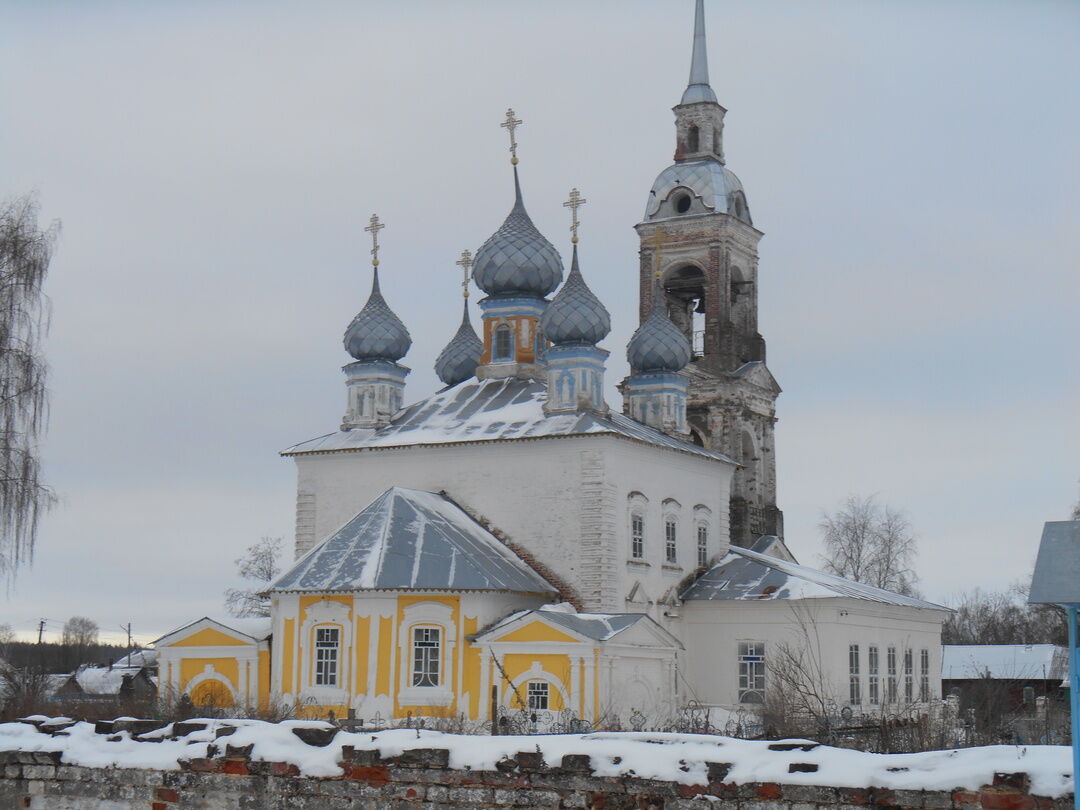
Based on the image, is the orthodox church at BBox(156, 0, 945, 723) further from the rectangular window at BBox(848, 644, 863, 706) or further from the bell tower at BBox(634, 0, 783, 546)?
the bell tower at BBox(634, 0, 783, 546)

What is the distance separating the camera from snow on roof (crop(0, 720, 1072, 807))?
7039 mm

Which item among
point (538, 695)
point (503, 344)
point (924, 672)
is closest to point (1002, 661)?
point (924, 672)

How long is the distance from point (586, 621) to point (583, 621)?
2.7 inches

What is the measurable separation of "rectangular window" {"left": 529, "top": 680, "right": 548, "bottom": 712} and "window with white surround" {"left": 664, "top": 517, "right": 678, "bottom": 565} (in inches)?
213

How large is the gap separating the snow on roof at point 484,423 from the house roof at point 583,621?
11.0ft

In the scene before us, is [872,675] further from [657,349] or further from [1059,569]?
[1059,569]

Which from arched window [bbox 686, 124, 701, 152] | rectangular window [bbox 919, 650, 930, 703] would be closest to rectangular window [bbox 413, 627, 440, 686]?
rectangular window [bbox 919, 650, 930, 703]

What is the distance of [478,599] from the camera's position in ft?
79.2

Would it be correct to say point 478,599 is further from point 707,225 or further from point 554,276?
point 707,225

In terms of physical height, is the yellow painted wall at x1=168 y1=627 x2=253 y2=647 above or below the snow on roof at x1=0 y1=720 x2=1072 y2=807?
above

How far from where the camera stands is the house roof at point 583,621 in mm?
23281

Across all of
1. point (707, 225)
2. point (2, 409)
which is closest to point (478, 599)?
point (2, 409)

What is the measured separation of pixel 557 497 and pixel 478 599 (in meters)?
3.03

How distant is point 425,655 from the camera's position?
23.8m
